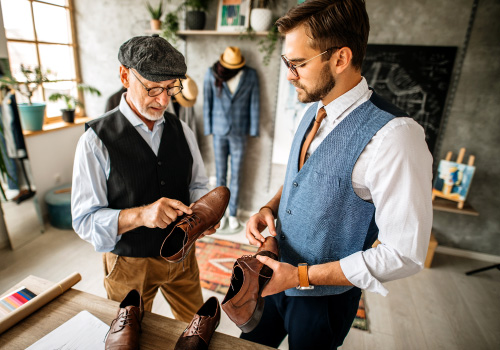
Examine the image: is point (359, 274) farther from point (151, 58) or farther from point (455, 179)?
point (455, 179)

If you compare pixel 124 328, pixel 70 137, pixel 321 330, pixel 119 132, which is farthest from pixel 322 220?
pixel 70 137

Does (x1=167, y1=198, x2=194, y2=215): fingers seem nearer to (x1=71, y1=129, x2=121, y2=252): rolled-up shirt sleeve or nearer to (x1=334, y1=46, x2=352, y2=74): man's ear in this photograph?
(x1=71, y1=129, x2=121, y2=252): rolled-up shirt sleeve

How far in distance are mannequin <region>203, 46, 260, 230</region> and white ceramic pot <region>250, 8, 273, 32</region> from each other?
303mm

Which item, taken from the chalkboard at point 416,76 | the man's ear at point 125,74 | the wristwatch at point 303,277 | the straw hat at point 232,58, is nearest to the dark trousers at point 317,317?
the wristwatch at point 303,277

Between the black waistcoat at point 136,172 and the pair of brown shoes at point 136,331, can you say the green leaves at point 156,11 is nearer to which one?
the black waistcoat at point 136,172

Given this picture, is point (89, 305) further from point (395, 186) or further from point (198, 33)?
point (198, 33)

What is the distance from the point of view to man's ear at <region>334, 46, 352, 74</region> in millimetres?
958

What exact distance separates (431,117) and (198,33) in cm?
261

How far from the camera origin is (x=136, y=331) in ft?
3.06

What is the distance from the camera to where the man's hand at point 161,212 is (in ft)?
3.64

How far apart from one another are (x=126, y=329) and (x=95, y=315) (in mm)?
220

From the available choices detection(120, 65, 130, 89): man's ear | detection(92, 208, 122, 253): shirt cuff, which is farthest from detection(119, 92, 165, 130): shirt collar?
detection(92, 208, 122, 253): shirt cuff

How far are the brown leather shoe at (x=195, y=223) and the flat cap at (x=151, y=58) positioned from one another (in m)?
0.55

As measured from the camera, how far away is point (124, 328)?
0.91 meters
